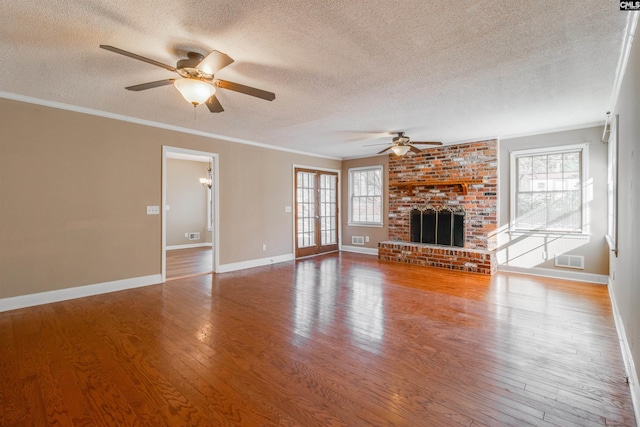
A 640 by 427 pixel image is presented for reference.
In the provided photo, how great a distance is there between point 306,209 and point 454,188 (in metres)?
3.45

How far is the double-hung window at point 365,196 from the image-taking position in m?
7.81

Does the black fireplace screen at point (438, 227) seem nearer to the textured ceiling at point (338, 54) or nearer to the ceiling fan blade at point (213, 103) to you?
the textured ceiling at point (338, 54)

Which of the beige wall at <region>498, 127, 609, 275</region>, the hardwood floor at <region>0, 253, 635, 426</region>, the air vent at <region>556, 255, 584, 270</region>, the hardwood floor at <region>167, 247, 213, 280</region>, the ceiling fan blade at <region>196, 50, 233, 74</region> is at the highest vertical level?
the ceiling fan blade at <region>196, 50, 233, 74</region>

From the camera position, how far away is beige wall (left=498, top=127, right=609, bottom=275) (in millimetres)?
4902

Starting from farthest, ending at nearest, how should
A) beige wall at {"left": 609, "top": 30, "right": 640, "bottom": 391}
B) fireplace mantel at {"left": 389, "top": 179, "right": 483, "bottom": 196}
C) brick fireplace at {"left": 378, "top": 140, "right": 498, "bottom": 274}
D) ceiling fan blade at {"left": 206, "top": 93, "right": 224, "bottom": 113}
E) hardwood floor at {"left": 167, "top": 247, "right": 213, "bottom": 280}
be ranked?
fireplace mantel at {"left": 389, "top": 179, "right": 483, "bottom": 196} → brick fireplace at {"left": 378, "top": 140, "right": 498, "bottom": 274} → hardwood floor at {"left": 167, "top": 247, "right": 213, "bottom": 280} → ceiling fan blade at {"left": 206, "top": 93, "right": 224, "bottom": 113} → beige wall at {"left": 609, "top": 30, "right": 640, "bottom": 391}

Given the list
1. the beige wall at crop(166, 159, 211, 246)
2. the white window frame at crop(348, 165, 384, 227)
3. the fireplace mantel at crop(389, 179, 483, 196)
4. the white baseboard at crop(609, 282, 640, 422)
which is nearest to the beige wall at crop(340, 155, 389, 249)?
the white window frame at crop(348, 165, 384, 227)

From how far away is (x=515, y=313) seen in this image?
11.7 feet

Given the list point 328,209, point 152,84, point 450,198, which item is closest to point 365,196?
point 328,209

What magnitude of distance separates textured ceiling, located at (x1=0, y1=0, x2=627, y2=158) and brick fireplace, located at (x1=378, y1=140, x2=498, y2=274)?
5.77 feet

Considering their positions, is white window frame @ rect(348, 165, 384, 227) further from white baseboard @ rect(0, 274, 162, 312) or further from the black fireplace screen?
white baseboard @ rect(0, 274, 162, 312)

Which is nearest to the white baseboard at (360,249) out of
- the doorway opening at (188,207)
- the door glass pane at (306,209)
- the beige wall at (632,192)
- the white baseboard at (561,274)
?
the door glass pane at (306,209)

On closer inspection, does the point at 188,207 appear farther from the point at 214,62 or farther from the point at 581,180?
the point at 581,180

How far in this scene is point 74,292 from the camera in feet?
13.7

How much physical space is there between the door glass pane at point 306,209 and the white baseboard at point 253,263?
55 centimetres
